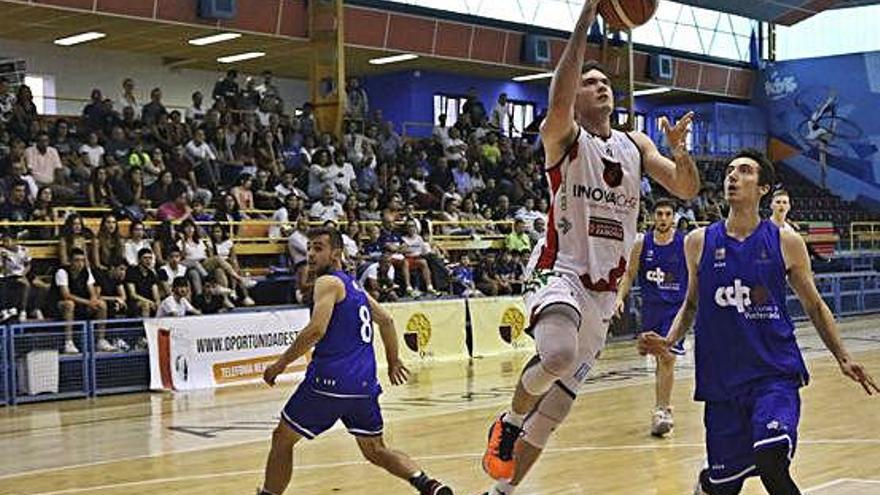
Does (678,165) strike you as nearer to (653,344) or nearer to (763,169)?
(763,169)

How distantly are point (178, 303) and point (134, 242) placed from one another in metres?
1.21

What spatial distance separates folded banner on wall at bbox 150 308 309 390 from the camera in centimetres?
1617

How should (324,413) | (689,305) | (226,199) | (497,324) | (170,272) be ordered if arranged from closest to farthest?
(689,305) → (324,413) → (170,272) → (226,199) → (497,324)

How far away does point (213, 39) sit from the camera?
26953mm

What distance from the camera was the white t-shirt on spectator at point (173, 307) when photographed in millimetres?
16312

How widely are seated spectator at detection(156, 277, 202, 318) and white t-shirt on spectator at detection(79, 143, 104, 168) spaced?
4.00 meters

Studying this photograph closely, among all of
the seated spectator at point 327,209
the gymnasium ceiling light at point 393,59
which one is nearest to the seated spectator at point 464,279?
the seated spectator at point 327,209

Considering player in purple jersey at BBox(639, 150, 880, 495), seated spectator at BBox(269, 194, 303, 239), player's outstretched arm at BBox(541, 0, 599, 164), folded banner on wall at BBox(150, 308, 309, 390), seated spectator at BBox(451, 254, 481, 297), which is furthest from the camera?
seated spectator at BBox(451, 254, 481, 297)

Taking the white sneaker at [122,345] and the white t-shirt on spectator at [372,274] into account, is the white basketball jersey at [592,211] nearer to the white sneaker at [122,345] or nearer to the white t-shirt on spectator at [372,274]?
the white sneaker at [122,345]

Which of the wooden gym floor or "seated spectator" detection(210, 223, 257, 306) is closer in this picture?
the wooden gym floor


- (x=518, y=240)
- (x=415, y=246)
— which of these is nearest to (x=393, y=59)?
(x=518, y=240)

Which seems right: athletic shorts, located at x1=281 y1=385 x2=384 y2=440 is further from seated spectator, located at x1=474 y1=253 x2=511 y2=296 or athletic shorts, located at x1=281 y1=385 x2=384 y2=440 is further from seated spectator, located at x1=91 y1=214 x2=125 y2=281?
seated spectator, located at x1=474 y1=253 x2=511 y2=296

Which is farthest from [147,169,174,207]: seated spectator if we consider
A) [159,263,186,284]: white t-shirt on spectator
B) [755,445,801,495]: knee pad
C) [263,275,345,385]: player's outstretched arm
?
[755,445,801,495]: knee pad

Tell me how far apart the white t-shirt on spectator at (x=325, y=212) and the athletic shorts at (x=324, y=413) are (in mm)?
13166
